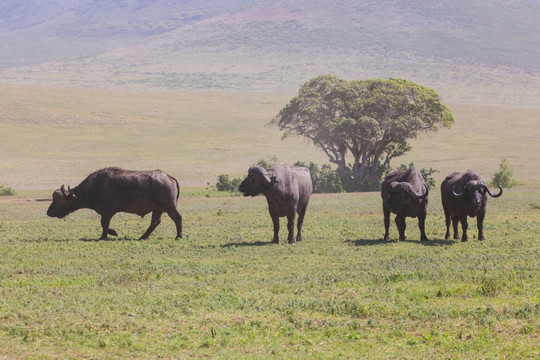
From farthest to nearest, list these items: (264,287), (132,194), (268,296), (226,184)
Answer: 1. (226,184)
2. (132,194)
3. (264,287)
4. (268,296)

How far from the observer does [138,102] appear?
143 metres

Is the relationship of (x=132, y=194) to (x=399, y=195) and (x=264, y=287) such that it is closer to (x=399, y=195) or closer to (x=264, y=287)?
(x=399, y=195)

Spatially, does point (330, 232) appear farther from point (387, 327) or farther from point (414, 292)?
point (387, 327)

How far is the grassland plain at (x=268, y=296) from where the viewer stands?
37.5 feet

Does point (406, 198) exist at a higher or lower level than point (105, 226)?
higher

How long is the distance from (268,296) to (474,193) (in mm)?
9686

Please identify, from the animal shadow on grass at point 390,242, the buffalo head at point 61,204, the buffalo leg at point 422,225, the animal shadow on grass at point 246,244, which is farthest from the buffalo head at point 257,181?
the buffalo head at point 61,204

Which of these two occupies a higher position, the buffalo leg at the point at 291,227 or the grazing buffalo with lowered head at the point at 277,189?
the grazing buffalo with lowered head at the point at 277,189

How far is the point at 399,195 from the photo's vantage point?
22.7 meters

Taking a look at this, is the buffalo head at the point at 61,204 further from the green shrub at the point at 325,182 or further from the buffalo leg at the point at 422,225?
the green shrub at the point at 325,182

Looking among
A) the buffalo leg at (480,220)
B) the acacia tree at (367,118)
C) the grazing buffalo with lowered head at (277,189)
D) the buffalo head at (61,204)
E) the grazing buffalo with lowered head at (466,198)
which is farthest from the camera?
the acacia tree at (367,118)

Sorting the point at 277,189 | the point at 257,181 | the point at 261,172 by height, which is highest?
the point at 261,172

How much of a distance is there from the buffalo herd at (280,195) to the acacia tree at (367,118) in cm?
3038

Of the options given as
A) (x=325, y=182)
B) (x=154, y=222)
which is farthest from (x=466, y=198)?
(x=325, y=182)
